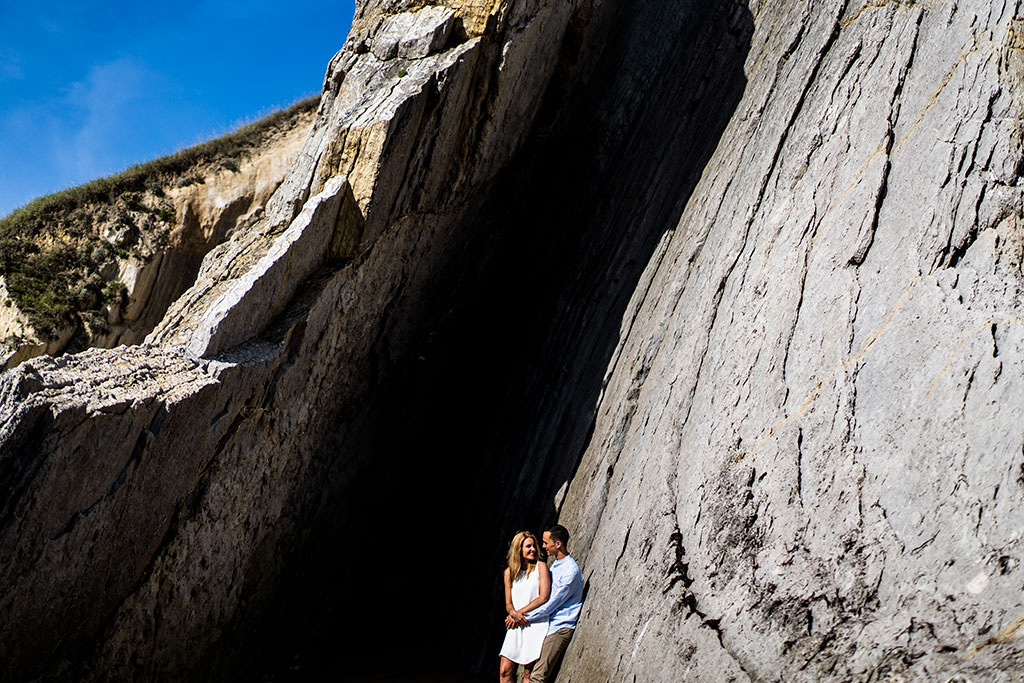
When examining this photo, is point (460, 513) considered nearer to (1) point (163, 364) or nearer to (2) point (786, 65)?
(1) point (163, 364)

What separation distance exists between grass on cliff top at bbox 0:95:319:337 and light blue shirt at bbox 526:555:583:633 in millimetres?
11488

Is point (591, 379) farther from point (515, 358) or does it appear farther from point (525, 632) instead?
point (525, 632)

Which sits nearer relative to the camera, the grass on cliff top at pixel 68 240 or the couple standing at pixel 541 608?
the couple standing at pixel 541 608

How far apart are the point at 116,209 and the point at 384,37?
10.2 meters

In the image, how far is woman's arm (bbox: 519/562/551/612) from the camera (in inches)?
285

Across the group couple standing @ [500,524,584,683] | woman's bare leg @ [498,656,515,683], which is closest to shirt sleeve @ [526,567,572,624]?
couple standing @ [500,524,584,683]

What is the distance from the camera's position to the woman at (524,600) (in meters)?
7.29

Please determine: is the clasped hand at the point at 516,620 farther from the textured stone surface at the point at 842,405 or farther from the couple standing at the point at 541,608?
the textured stone surface at the point at 842,405

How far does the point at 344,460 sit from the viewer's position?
9.61 meters

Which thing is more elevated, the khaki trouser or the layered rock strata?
the layered rock strata

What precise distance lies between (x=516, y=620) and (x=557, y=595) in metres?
0.45

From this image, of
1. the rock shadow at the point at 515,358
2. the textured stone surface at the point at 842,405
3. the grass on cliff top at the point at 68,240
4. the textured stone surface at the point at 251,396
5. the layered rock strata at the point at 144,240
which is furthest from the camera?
the grass on cliff top at the point at 68,240

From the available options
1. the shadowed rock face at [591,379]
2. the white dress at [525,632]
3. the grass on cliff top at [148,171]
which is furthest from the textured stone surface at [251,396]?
the grass on cliff top at [148,171]

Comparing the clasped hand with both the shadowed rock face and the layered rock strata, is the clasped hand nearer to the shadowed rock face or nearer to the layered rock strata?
the shadowed rock face
